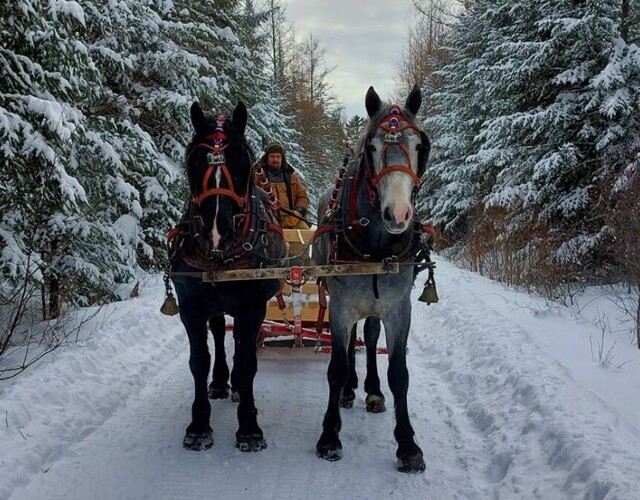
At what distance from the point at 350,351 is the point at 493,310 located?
3.00 m

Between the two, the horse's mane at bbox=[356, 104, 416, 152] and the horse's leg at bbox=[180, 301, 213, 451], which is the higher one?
the horse's mane at bbox=[356, 104, 416, 152]

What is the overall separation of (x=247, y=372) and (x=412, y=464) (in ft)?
4.23

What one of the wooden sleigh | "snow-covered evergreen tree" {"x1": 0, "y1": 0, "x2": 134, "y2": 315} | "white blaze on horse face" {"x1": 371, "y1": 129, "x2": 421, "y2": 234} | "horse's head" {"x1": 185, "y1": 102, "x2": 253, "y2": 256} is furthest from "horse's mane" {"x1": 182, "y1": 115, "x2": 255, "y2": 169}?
"snow-covered evergreen tree" {"x1": 0, "y1": 0, "x2": 134, "y2": 315}

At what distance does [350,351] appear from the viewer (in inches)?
180

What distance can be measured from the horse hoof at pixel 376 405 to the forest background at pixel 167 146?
2219mm

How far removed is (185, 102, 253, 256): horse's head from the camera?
3.14m

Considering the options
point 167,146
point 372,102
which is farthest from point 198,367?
point 167,146

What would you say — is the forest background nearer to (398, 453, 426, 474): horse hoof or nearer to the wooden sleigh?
the wooden sleigh

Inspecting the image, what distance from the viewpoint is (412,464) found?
3262mm

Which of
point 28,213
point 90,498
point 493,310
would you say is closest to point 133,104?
point 28,213

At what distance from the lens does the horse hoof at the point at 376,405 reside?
4.20 metres

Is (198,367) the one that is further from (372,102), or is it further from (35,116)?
(35,116)

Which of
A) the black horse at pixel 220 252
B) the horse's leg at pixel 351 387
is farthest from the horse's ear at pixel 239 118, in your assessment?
the horse's leg at pixel 351 387

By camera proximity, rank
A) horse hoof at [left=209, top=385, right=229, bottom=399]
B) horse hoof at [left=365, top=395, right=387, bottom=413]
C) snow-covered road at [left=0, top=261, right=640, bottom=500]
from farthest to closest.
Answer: horse hoof at [left=209, top=385, right=229, bottom=399] → horse hoof at [left=365, top=395, right=387, bottom=413] → snow-covered road at [left=0, top=261, right=640, bottom=500]
